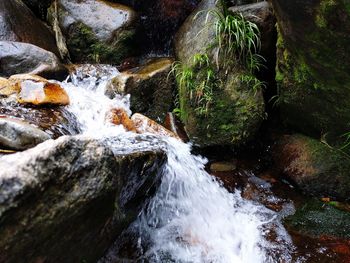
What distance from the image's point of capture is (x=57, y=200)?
212cm

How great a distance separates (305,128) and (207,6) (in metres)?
2.63

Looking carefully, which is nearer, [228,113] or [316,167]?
[316,167]

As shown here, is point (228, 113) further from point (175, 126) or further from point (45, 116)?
point (45, 116)

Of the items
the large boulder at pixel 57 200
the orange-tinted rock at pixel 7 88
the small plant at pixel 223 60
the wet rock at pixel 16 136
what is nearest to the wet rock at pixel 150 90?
the small plant at pixel 223 60

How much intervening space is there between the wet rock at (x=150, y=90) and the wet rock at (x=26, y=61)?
40.7 inches

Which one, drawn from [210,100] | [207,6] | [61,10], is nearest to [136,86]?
[210,100]

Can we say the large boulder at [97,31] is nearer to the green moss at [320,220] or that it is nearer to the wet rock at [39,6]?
the wet rock at [39,6]

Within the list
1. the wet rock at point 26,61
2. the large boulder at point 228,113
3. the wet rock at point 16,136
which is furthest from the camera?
the wet rock at point 26,61

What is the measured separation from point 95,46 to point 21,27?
1.42 metres

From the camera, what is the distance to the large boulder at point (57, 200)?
1.88 metres

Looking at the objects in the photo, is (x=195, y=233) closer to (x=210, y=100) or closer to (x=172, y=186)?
(x=172, y=186)

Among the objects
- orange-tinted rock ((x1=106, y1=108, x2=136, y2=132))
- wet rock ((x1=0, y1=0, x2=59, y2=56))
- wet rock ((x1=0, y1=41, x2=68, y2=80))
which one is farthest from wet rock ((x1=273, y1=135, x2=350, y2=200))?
wet rock ((x1=0, y1=0, x2=59, y2=56))

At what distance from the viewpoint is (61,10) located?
24.6 feet

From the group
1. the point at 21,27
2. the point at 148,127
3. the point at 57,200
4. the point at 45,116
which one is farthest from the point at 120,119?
the point at 57,200
